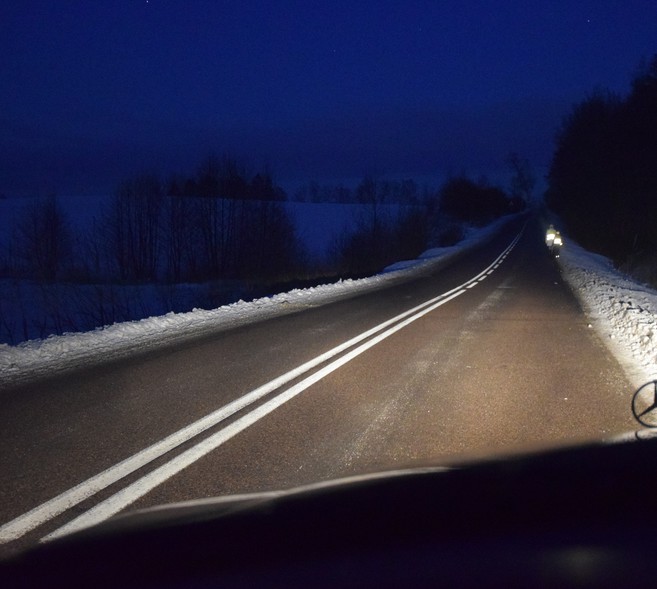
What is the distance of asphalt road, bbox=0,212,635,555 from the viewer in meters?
4.44

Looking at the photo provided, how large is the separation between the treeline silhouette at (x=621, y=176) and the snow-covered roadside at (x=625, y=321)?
8.91 metres

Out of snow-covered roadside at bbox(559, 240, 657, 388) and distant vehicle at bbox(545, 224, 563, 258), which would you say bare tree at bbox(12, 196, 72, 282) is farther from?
snow-covered roadside at bbox(559, 240, 657, 388)

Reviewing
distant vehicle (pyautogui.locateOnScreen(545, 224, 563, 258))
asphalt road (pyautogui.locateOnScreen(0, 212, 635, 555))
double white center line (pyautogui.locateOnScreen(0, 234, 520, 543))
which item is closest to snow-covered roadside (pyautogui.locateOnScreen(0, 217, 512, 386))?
asphalt road (pyautogui.locateOnScreen(0, 212, 635, 555))

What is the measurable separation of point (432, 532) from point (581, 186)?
5773 cm

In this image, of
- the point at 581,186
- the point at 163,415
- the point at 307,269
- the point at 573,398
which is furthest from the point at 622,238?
the point at 163,415

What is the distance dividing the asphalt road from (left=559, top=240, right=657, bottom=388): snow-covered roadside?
0.31 meters

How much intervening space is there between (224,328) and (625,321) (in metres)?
8.08

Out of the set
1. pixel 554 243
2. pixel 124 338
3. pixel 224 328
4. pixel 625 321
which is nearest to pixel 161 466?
pixel 124 338

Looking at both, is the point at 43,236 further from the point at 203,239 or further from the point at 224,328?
the point at 224,328

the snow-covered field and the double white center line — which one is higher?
the double white center line

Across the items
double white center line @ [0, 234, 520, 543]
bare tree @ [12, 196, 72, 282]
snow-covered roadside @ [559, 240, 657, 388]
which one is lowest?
snow-covered roadside @ [559, 240, 657, 388]

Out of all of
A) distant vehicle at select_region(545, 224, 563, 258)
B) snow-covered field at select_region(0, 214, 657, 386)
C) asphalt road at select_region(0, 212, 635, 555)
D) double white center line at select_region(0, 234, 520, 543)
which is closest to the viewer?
double white center line at select_region(0, 234, 520, 543)

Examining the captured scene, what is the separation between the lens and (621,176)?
41562 mm

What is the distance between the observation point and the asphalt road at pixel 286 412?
4.44 metres
